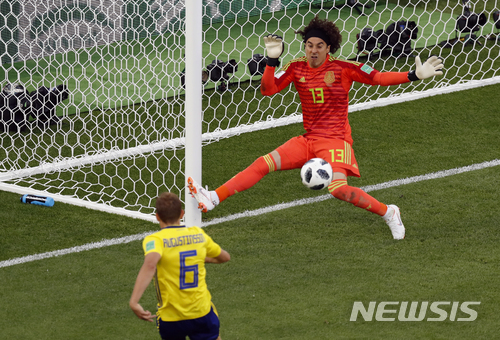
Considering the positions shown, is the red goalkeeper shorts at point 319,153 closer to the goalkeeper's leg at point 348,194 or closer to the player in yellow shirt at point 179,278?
the goalkeeper's leg at point 348,194

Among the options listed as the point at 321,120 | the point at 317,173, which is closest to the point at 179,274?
the point at 317,173

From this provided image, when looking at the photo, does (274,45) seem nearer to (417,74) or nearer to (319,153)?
Answer: (319,153)

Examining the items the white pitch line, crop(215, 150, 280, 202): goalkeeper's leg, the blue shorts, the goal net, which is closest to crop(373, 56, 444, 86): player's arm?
crop(215, 150, 280, 202): goalkeeper's leg

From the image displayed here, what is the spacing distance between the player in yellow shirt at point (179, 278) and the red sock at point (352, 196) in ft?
6.75

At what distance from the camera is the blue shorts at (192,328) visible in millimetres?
3557

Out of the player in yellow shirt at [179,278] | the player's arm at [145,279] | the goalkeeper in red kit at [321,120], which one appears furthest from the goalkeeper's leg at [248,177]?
the player's arm at [145,279]

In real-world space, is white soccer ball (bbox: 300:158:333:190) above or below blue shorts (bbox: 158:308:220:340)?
above

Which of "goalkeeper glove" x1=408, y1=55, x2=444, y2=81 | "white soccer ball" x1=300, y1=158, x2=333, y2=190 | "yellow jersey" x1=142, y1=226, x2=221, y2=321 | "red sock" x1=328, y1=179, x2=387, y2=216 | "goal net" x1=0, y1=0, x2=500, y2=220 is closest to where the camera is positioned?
"yellow jersey" x1=142, y1=226, x2=221, y2=321

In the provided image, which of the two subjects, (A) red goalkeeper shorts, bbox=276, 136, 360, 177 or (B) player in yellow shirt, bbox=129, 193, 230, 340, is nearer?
(B) player in yellow shirt, bbox=129, 193, 230, 340

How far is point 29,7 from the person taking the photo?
766 centimetres

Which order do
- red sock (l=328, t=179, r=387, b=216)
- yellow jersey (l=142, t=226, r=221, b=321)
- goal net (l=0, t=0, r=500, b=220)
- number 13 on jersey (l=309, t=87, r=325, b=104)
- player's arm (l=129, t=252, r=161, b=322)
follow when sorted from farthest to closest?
goal net (l=0, t=0, r=500, b=220)
number 13 on jersey (l=309, t=87, r=325, b=104)
red sock (l=328, t=179, r=387, b=216)
yellow jersey (l=142, t=226, r=221, b=321)
player's arm (l=129, t=252, r=161, b=322)

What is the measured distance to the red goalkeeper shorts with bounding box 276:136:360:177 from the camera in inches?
219

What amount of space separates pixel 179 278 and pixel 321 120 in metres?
2.51

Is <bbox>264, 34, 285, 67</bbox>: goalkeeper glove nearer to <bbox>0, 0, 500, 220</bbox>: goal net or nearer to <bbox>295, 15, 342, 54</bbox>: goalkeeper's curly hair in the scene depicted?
<bbox>295, 15, 342, 54</bbox>: goalkeeper's curly hair
